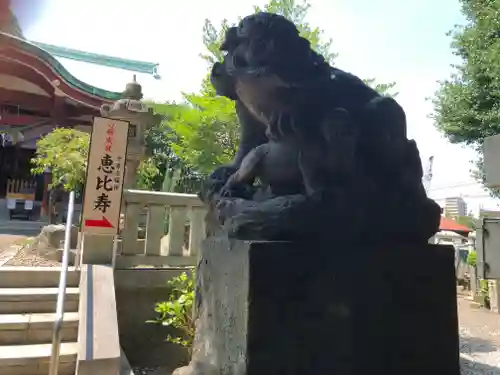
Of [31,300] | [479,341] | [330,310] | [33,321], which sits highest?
[330,310]

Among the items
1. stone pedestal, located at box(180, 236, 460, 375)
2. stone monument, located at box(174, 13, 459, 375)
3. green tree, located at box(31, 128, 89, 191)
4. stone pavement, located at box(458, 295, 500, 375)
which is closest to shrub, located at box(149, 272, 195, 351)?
stone monument, located at box(174, 13, 459, 375)

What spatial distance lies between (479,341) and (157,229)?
463cm

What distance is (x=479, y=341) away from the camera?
5.63m

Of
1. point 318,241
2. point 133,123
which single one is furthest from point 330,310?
point 133,123

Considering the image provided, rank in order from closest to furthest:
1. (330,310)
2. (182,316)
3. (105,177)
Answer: (330,310) < (182,316) < (105,177)

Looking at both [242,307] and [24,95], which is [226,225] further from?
[24,95]

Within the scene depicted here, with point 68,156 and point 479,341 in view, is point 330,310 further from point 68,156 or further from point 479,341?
point 68,156

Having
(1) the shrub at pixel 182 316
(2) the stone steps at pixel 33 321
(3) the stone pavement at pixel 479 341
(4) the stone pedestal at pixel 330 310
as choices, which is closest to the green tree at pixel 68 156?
(2) the stone steps at pixel 33 321

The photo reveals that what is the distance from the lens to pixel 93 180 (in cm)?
446

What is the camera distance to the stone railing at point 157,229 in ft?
15.6

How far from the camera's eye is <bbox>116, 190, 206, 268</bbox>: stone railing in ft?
15.6

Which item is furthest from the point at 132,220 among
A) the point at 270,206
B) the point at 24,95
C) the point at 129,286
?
the point at 24,95

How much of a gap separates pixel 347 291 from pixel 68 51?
87.7ft

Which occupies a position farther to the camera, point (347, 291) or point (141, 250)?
point (141, 250)
